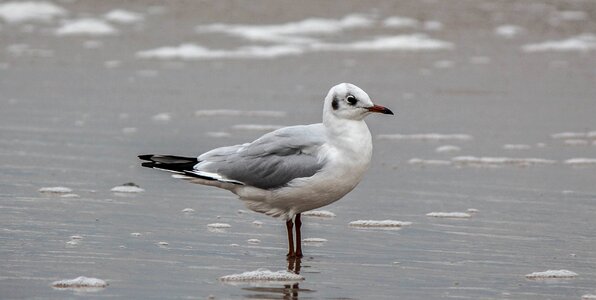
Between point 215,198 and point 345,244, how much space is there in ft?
5.07

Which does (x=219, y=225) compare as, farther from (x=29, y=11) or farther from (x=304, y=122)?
(x=29, y=11)

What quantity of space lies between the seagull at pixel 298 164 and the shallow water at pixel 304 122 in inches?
11.4

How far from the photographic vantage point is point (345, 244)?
6.40 metres

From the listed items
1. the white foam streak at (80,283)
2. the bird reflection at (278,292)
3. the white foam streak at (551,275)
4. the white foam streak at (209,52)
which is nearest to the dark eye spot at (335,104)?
the bird reflection at (278,292)

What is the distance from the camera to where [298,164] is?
6.07 metres

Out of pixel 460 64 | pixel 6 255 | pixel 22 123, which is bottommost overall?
pixel 6 255

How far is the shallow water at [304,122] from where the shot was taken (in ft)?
18.4

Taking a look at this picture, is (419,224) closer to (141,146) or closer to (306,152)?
(306,152)

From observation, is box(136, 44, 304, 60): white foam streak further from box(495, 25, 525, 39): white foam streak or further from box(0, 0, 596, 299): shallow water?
box(495, 25, 525, 39): white foam streak

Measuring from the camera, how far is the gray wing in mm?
6090

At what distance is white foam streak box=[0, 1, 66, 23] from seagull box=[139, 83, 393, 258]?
15155 millimetres

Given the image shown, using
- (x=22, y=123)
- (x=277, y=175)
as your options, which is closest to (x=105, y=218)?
(x=277, y=175)

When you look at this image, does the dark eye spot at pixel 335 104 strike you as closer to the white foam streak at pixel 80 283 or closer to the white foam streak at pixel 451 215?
the white foam streak at pixel 451 215

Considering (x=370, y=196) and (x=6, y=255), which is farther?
(x=370, y=196)
